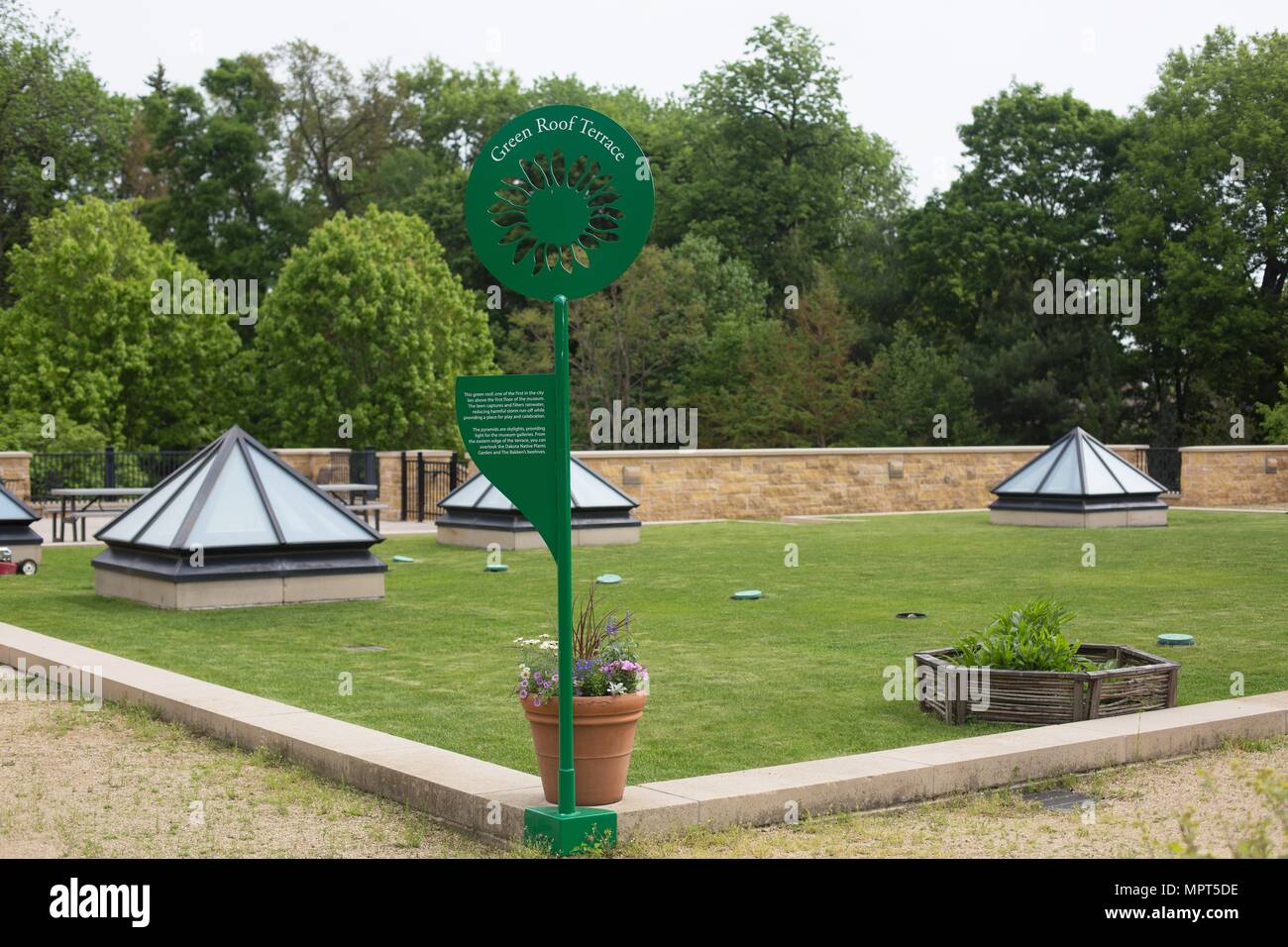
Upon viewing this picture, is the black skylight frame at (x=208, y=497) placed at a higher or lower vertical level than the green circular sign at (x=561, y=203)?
lower

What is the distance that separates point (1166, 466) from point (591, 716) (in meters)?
33.3

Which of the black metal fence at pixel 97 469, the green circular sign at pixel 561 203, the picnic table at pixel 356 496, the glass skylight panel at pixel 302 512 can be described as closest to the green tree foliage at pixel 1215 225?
the picnic table at pixel 356 496

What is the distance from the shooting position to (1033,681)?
27.6 feet

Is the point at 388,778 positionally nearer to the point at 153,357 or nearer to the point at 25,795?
the point at 25,795

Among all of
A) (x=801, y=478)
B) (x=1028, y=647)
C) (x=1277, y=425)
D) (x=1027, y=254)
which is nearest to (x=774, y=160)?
(x=1027, y=254)

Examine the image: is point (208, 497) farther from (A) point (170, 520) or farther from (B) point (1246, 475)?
(B) point (1246, 475)

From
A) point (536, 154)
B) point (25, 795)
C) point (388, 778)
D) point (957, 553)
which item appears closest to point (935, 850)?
point (388, 778)

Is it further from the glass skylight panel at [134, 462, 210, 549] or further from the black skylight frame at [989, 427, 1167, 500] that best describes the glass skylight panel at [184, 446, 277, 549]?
the black skylight frame at [989, 427, 1167, 500]

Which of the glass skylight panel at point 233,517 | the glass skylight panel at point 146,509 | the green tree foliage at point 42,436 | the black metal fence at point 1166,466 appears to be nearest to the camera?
the glass skylight panel at point 233,517

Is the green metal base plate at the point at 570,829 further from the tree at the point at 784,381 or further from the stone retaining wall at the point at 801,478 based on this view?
the tree at the point at 784,381

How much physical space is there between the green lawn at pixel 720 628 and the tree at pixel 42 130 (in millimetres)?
37162

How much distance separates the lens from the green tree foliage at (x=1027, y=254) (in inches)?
2021

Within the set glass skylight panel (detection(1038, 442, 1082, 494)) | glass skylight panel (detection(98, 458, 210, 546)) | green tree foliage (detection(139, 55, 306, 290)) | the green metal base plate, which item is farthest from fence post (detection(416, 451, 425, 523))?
green tree foliage (detection(139, 55, 306, 290))

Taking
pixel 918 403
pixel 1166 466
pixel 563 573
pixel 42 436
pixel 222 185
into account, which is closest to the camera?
pixel 563 573
